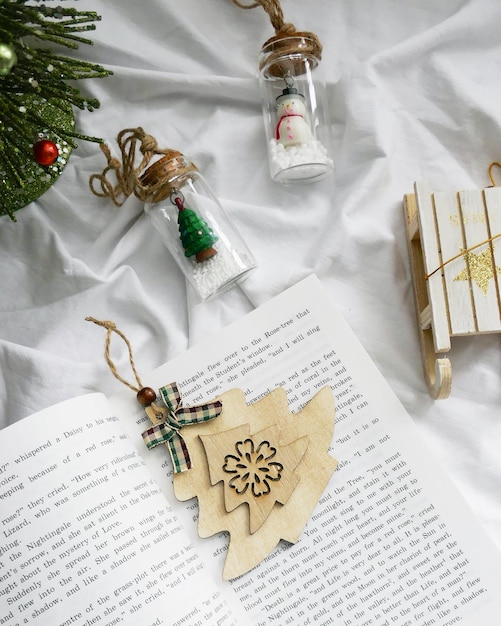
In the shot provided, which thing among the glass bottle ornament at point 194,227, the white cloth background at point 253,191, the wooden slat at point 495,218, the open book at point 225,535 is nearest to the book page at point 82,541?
the open book at point 225,535

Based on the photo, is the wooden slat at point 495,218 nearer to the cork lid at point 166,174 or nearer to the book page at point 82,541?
the cork lid at point 166,174

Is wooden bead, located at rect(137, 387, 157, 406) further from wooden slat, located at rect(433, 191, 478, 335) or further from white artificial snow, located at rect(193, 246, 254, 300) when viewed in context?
wooden slat, located at rect(433, 191, 478, 335)

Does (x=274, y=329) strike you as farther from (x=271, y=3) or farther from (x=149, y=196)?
(x=271, y=3)

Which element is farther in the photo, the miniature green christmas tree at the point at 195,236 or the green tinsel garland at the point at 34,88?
the miniature green christmas tree at the point at 195,236

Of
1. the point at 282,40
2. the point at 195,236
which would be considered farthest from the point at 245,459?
the point at 282,40

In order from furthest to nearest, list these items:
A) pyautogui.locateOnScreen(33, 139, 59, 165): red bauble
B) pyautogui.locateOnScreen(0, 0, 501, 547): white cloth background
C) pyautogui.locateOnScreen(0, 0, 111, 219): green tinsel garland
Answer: pyautogui.locateOnScreen(0, 0, 501, 547): white cloth background < pyautogui.locateOnScreen(33, 139, 59, 165): red bauble < pyautogui.locateOnScreen(0, 0, 111, 219): green tinsel garland

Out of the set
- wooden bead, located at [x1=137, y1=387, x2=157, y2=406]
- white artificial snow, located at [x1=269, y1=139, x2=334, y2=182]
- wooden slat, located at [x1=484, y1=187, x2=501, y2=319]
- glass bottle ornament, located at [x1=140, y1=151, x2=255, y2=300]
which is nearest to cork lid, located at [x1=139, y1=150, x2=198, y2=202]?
glass bottle ornament, located at [x1=140, y1=151, x2=255, y2=300]
